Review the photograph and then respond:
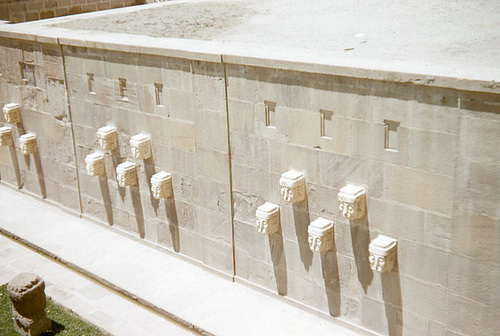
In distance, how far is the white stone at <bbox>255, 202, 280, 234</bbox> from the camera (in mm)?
10609

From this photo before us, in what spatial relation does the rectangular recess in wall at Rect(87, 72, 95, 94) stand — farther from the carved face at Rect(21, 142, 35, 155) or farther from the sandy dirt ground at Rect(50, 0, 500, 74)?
the carved face at Rect(21, 142, 35, 155)

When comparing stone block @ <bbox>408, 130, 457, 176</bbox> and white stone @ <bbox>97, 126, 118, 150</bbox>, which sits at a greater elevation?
stone block @ <bbox>408, 130, 457, 176</bbox>

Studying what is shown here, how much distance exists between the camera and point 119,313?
36.8 feet

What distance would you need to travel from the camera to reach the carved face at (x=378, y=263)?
362 inches

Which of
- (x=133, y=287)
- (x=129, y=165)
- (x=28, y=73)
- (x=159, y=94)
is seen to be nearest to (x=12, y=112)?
(x=28, y=73)

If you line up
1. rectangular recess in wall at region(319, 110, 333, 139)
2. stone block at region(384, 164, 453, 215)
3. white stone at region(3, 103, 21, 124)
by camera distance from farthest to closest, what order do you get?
white stone at region(3, 103, 21, 124) → rectangular recess in wall at region(319, 110, 333, 139) → stone block at region(384, 164, 453, 215)

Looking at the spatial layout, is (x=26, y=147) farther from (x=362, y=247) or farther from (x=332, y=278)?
(x=362, y=247)

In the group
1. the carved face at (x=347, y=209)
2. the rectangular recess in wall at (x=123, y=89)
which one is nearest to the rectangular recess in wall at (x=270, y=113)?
the carved face at (x=347, y=209)

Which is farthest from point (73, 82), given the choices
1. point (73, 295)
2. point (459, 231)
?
point (459, 231)

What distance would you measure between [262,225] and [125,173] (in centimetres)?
349

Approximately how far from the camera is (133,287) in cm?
1181

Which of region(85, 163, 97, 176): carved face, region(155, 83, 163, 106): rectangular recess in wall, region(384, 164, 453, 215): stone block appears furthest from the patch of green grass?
region(384, 164, 453, 215): stone block

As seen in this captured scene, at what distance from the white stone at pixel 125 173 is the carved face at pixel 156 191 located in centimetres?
83

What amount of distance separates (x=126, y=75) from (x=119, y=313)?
435 cm
